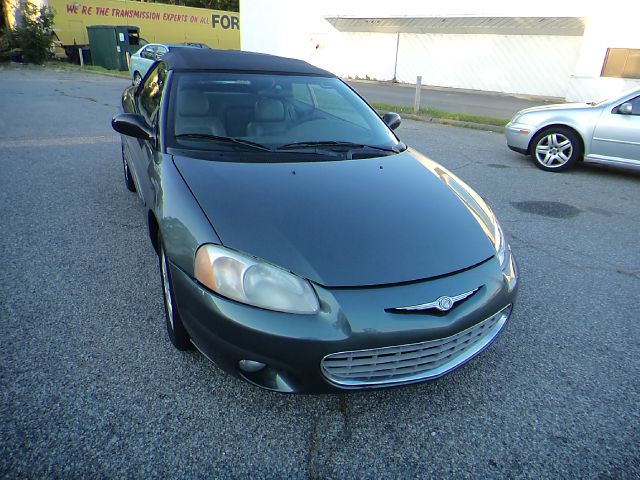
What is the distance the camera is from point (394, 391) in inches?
84.9

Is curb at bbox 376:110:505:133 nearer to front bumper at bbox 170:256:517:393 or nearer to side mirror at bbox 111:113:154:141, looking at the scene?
side mirror at bbox 111:113:154:141

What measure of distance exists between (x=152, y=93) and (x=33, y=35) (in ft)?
74.7

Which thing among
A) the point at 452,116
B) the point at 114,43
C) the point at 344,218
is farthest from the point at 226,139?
the point at 114,43

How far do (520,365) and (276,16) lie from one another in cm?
2587

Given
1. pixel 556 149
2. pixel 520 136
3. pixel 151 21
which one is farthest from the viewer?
pixel 151 21

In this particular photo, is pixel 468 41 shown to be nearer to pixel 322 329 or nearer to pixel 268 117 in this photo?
pixel 268 117

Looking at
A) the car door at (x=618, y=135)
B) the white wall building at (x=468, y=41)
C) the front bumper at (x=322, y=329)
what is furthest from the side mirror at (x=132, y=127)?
the white wall building at (x=468, y=41)

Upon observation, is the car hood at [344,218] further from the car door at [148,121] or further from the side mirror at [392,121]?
the side mirror at [392,121]

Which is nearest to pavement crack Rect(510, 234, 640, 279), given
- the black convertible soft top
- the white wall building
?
the black convertible soft top

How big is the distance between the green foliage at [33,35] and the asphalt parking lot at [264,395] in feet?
72.4

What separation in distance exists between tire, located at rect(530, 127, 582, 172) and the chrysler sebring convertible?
4.54 m

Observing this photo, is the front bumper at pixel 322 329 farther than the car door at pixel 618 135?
No

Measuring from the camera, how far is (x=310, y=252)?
6.07 ft

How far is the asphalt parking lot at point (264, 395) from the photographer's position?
69.8 inches
